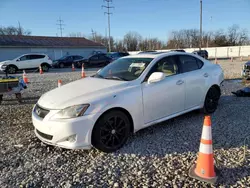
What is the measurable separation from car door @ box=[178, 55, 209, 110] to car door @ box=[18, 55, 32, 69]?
17.0 metres

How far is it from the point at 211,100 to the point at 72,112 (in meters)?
3.61

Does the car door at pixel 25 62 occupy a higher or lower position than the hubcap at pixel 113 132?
higher

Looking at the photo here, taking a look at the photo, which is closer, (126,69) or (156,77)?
(156,77)

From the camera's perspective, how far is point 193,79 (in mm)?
4555

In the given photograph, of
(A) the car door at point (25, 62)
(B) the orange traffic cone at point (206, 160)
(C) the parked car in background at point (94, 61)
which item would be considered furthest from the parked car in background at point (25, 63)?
(B) the orange traffic cone at point (206, 160)

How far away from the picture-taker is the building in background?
30.2 metres

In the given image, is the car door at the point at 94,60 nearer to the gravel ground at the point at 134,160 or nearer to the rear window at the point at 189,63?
the gravel ground at the point at 134,160

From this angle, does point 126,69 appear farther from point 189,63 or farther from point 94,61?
point 94,61

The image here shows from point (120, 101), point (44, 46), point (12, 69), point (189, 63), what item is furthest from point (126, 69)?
point (44, 46)

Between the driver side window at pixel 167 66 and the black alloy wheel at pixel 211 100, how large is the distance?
1281 millimetres

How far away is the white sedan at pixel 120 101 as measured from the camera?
10.2 ft

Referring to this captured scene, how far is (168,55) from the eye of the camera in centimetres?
443

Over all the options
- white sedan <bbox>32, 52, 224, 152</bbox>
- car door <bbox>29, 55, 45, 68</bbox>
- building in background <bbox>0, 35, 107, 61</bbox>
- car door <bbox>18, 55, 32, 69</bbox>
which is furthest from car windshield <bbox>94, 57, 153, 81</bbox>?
building in background <bbox>0, 35, 107, 61</bbox>

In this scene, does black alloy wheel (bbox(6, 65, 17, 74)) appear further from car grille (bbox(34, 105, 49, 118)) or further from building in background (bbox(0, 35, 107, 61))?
car grille (bbox(34, 105, 49, 118))
